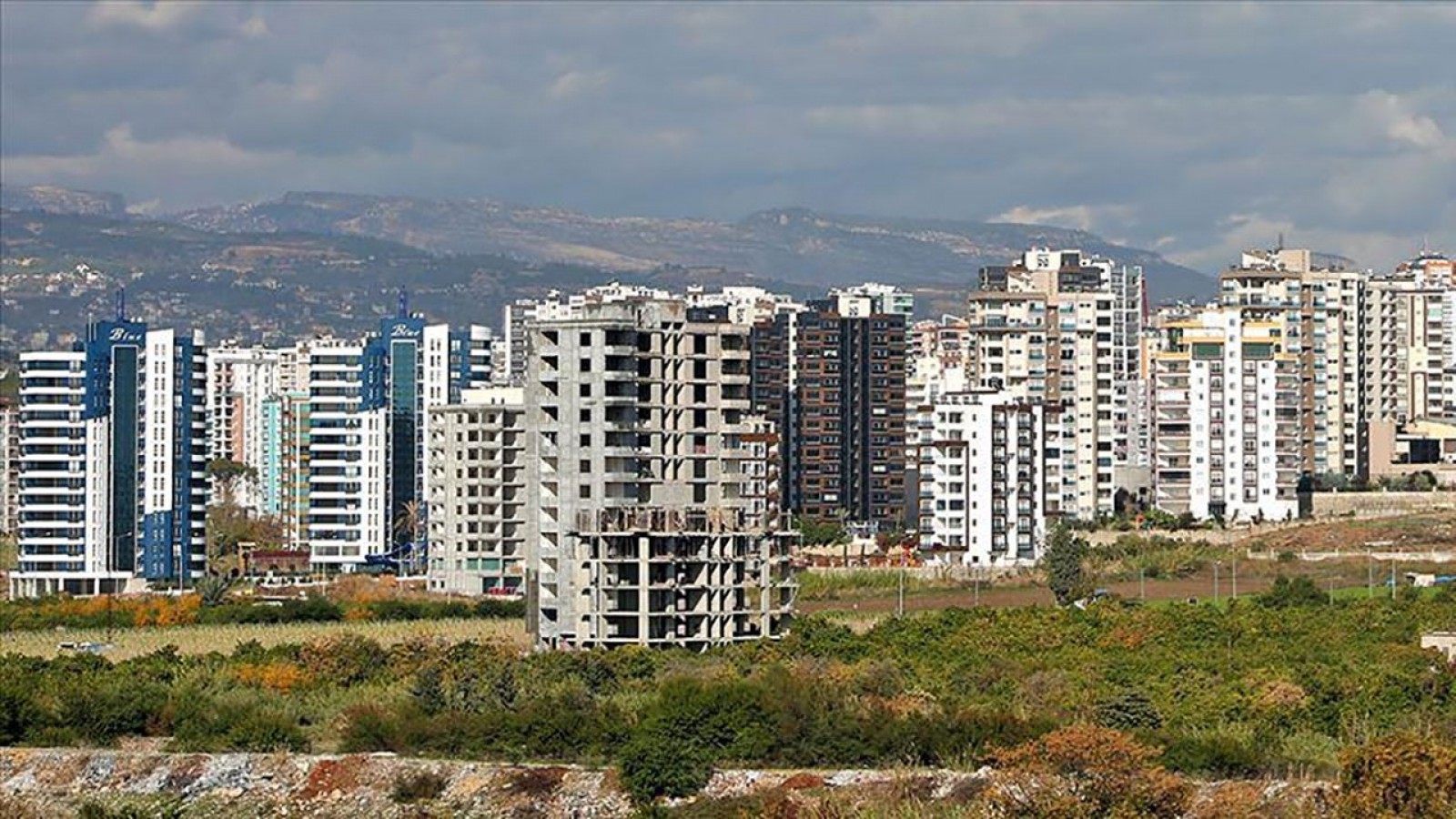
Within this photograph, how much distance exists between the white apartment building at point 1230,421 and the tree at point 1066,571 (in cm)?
1728

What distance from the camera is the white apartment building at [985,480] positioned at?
2945 inches

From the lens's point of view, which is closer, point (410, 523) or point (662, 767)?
point (662, 767)

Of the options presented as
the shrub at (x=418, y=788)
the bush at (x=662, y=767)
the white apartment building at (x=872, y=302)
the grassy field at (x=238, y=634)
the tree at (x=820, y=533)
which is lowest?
the shrub at (x=418, y=788)

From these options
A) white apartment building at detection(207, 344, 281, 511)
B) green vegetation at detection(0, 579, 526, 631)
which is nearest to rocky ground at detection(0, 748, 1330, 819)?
green vegetation at detection(0, 579, 526, 631)

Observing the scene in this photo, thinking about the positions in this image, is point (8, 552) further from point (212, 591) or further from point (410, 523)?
point (212, 591)

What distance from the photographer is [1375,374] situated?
98938 mm

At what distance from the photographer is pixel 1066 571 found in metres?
61.8

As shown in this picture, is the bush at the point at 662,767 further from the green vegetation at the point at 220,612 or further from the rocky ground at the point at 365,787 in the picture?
the green vegetation at the point at 220,612

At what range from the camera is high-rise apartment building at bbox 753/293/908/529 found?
91.5 metres

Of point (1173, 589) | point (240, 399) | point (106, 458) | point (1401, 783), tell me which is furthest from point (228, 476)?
point (1401, 783)

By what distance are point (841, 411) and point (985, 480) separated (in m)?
17.0

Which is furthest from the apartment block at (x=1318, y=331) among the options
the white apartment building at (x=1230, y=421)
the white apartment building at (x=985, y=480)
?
the white apartment building at (x=985, y=480)

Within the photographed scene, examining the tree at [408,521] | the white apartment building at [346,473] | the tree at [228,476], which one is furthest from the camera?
the tree at [228,476]

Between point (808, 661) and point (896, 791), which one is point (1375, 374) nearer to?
point (808, 661)
